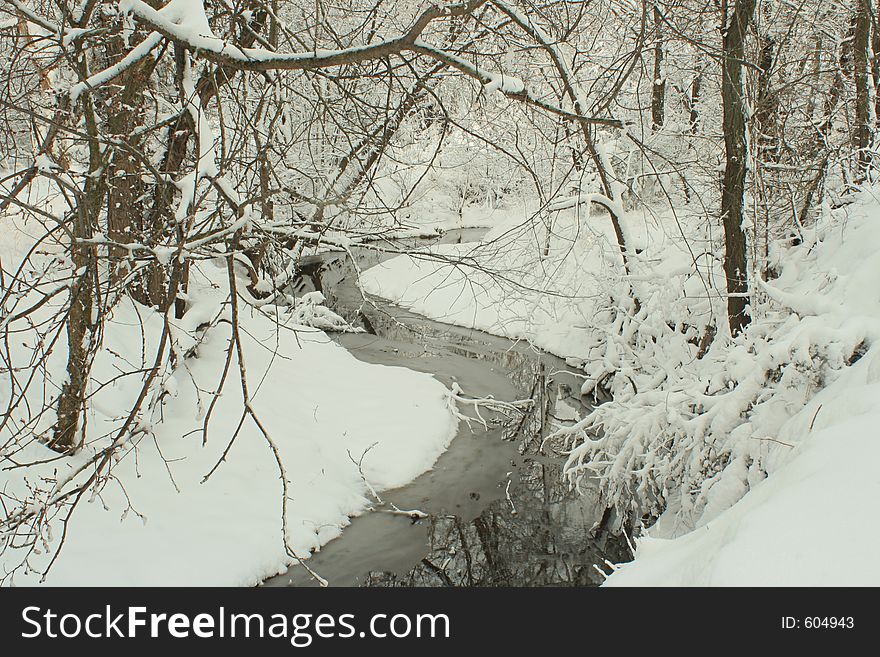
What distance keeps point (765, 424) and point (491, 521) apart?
11.9ft

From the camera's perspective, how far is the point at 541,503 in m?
7.95

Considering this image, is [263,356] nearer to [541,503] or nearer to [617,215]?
[541,503]

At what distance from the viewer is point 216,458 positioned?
22.8 feet

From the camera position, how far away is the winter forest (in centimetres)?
297

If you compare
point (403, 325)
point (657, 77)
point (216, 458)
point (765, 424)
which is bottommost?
point (765, 424)

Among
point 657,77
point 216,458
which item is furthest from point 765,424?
point 657,77

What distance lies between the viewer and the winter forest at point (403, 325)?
2971 mm

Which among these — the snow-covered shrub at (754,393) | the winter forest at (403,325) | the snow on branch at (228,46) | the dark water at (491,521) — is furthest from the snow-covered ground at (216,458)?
the snow-covered shrub at (754,393)

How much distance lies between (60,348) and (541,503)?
535 cm

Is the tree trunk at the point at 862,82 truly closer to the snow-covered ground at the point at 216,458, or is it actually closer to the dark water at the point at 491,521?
the dark water at the point at 491,521

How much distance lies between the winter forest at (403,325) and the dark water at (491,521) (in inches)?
1.6

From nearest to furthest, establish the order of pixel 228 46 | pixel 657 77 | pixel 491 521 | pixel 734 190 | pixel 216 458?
pixel 228 46 → pixel 734 190 → pixel 216 458 → pixel 491 521 → pixel 657 77

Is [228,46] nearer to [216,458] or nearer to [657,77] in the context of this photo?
[216,458]

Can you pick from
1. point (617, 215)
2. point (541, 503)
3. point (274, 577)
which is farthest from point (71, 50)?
point (617, 215)
